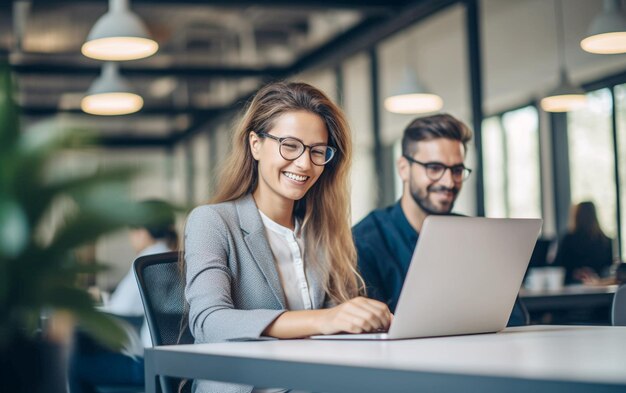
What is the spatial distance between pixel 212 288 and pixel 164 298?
0.18 metres

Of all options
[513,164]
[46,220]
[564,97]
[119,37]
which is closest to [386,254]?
[46,220]

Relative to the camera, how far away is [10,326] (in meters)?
1.38

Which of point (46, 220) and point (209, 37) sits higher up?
point (209, 37)

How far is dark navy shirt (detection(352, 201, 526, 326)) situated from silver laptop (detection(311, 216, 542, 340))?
27.0 inches

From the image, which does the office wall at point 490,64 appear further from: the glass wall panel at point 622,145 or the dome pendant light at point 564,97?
the dome pendant light at point 564,97

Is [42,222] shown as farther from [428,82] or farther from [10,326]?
[428,82]

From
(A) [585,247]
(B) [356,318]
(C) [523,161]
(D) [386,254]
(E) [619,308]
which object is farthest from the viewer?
(C) [523,161]

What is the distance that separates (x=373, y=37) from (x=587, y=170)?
2367mm

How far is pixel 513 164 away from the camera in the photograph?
29.8 ft

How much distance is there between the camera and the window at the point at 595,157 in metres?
7.67

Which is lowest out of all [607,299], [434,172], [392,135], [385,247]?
[607,299]

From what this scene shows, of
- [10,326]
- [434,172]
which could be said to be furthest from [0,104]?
[434,172]

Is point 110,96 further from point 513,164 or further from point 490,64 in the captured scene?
point 513,164

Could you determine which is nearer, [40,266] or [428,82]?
[40,266]
